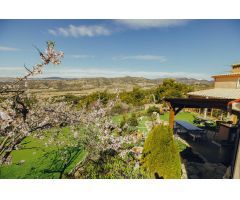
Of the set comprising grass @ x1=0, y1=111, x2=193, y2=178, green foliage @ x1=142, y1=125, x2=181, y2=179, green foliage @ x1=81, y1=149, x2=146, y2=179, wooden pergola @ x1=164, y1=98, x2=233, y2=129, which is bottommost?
grass @ x1=0, y1=111, x2=193, y2=178

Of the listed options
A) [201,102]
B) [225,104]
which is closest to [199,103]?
[201,102]

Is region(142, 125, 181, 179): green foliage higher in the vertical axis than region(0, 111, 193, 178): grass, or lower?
higher

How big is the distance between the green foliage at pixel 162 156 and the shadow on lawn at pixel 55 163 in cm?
277

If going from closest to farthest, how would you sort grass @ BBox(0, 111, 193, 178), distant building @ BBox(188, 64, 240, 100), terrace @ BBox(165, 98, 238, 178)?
grass @ BBox(0, 111, 193, 178) < terrace @ BBox(165, 98, 238, 178) < distant building @ BBox(188, 64, 240, 100)

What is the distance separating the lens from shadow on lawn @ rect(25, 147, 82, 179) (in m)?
6.52

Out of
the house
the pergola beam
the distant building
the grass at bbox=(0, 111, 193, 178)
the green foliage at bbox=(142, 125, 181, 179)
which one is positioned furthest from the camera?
the distant building

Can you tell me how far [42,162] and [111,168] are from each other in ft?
8.66

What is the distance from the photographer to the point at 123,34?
9828mm

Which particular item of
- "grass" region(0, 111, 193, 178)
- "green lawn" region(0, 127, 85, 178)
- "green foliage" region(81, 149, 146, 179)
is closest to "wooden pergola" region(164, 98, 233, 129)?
"grass" region(0, 111, 193, 178)

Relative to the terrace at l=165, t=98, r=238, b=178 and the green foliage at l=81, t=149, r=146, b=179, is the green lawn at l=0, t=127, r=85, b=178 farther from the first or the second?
the terrace at l=165, t=98, r=238, b=178

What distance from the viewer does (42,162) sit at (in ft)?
24.4

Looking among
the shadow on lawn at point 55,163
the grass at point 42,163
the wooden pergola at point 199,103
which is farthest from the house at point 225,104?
the shadow on lawn at point 55,163
